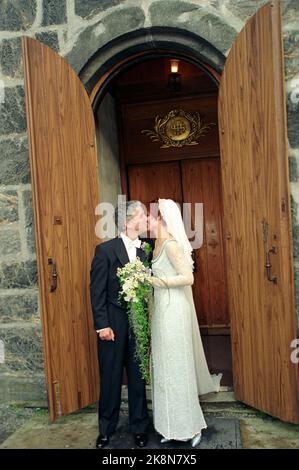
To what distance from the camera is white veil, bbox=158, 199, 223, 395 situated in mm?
2918

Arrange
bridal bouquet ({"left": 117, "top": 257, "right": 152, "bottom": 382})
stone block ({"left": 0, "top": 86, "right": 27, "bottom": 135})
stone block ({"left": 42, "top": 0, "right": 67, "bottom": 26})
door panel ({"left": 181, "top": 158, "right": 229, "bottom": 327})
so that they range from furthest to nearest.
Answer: door panel ({"left": 181, "top": 158, "right": 229, "bottom": 327}) → stone block ({"left": 0, "top": 86, "right": 27, "bottom": 135}) → stone block ({"left": 42, "top": 0, "right": 67, "bottom": 26}) → bridal bouquet ({"left": 117, "top": 257, "right": 152, "bottom": 382})

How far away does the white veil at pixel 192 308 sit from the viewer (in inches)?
115

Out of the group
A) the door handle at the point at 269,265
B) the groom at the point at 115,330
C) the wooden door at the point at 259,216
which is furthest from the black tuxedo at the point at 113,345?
the door handle at the point at 269,265

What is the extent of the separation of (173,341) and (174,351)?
0.06 meters

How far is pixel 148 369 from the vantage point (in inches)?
119

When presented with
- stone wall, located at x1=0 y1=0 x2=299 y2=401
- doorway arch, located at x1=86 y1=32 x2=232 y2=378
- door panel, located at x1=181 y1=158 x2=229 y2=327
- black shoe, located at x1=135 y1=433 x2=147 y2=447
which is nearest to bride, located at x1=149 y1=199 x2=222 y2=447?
black shoe, located at x1=135 y1=433 x2=147 y2=447

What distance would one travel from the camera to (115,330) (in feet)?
9.84

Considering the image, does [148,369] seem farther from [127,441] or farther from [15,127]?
[15,127]

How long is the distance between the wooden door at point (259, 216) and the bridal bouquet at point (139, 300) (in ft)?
2.46

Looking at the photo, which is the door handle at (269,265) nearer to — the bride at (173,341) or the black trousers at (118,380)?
the bride at (173,341)

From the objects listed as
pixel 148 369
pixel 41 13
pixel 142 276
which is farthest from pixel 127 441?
pixel 41 13

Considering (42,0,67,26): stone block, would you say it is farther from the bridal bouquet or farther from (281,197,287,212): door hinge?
(281,197,287,212): door hinge

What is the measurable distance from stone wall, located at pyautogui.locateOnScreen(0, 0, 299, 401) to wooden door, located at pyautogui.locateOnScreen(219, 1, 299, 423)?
1.11 feet

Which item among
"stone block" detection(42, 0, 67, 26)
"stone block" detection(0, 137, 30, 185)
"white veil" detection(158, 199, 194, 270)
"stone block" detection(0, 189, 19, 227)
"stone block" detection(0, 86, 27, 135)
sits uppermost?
"stone block" detection(42, 0, 67, 26)
